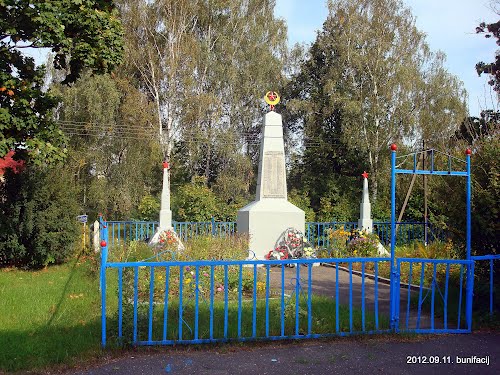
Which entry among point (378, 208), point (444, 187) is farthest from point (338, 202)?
point (444, 187)

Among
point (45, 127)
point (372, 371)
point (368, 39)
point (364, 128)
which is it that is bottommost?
point (372, 371)

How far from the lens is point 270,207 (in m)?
11.7

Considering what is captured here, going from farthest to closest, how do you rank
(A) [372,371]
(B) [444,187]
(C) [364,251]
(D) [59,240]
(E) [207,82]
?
(E) [207,82] → (C) [364,251] → (D) [59,240] → (B) [444,187] → (A) [372,371]

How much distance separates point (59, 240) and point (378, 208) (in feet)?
46.3

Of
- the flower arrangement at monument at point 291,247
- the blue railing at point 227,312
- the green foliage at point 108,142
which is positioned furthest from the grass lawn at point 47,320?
the green foliage at point 108,142

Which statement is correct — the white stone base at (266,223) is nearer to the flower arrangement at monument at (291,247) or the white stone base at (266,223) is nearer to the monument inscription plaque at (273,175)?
the flower arrangement at monument at (291,247)

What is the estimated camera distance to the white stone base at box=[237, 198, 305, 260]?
449 inches

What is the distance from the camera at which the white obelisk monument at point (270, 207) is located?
450 inches

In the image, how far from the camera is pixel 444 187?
6.69 m

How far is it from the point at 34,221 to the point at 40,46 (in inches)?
154

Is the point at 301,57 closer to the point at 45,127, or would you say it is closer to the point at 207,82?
the point at 207,82

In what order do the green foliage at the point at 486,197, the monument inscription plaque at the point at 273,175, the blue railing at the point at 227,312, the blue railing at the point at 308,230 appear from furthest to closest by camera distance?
the blue railing at the point at 308,230 → the monument inscription plaque at the point at 273,175 → the green foliage at the point at 486,197 → the blue railing at the point at 227,312

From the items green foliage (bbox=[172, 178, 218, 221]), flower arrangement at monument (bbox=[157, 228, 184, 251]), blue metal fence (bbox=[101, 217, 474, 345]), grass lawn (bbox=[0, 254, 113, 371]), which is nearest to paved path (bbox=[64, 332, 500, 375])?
blue metal fence (bbox=[101, 217, 474, 345])

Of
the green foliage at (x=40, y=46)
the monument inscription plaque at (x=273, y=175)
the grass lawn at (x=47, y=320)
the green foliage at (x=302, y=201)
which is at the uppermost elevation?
the green foliage at (x=40, y=46)
